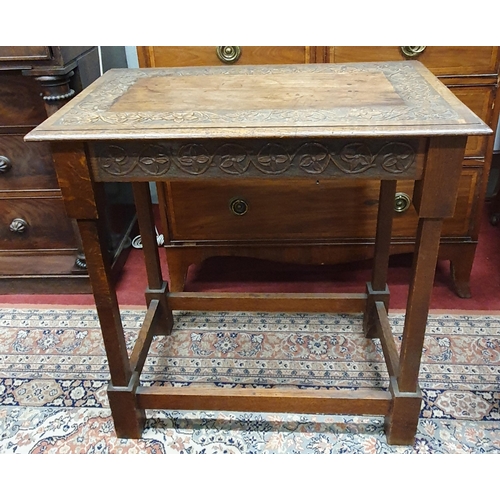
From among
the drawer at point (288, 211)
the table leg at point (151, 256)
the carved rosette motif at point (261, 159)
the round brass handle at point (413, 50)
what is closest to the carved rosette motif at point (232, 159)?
the carved rosette motif at point (261, 159)

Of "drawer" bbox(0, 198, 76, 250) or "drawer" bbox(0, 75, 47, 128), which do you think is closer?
"drawer" bbox(0, 75, 47, 128)

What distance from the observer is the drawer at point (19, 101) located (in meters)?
1.54

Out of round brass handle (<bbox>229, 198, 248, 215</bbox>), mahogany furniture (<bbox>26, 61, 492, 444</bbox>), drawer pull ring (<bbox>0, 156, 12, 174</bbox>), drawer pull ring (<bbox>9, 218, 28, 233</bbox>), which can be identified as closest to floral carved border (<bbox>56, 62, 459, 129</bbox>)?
mahogany furniture (<bbox>26, 61, 492, 444</bbox>)

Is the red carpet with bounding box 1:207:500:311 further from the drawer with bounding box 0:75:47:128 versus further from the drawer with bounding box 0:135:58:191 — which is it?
the drawer with bounding box 0:75:47:128

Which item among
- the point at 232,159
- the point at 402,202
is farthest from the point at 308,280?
the point at 232,159

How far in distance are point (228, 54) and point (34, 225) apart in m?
0.93

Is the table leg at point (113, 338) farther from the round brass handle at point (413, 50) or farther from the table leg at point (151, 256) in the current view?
the round brass handle at point (413, 50)

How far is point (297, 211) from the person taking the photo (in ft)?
5.24

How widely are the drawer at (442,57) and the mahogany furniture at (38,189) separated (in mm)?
801

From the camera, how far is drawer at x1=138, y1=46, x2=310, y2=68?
141 centimetres

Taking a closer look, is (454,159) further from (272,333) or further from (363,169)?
(272,333)

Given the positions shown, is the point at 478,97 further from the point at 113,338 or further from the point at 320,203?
the point at 113,338

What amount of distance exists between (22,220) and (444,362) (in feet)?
4.84

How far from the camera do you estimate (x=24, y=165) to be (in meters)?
1.68
